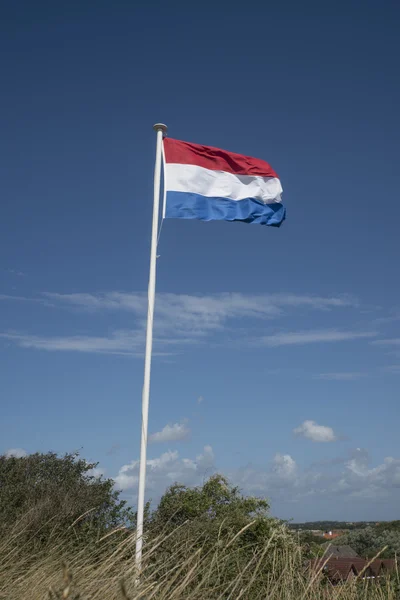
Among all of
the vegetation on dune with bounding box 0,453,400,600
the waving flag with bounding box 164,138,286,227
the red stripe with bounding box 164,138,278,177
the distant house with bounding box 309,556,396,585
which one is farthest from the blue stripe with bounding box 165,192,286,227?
the distant house with bounding box 309,556,396,585

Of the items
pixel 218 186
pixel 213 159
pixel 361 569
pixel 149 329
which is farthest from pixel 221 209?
pixel 361 569

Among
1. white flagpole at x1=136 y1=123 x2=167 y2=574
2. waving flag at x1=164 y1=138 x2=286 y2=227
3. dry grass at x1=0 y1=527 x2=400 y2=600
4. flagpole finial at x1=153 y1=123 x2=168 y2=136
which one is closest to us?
dry grass at x1=0 y1=527 x2=400 y2=600

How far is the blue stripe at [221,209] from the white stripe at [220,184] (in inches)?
4.0

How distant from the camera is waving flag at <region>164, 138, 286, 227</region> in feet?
38.4

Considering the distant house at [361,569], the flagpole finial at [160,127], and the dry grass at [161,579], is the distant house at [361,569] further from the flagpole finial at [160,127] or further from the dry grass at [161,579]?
the flagpole finial at [160,127]

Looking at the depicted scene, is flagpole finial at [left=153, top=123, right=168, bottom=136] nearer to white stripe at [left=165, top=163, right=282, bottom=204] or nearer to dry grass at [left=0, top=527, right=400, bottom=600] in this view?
white stripe at [left=165, top=163, right=282, bottom=204]

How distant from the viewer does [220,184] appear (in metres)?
12.3

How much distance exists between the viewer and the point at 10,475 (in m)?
18.5

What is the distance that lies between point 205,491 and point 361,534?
3364cm

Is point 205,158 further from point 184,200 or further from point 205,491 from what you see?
point 205,491

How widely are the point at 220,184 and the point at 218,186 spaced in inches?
2.8

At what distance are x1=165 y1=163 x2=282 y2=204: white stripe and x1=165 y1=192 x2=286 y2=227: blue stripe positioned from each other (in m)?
0.10

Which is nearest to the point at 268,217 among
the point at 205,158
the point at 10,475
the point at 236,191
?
the point at 236,191

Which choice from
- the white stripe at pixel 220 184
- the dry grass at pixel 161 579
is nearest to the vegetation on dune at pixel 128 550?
the dry grass at pixel 161 579
